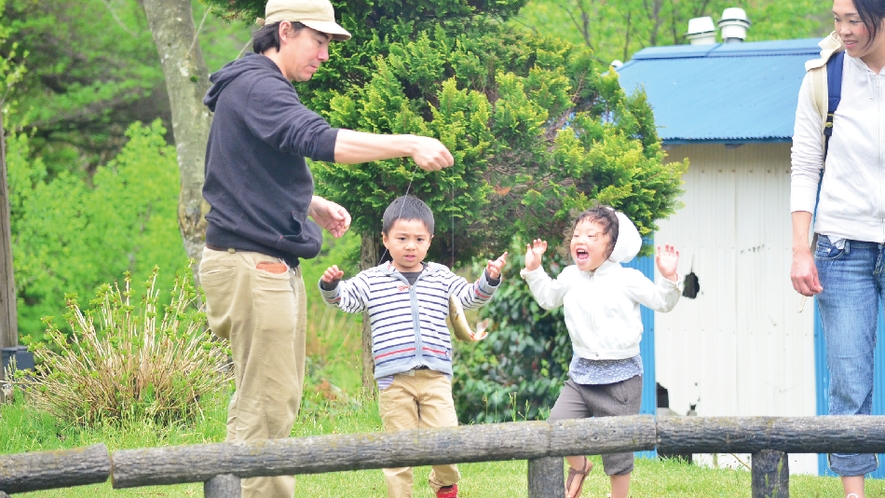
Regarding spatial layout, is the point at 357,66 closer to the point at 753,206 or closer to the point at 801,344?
the point at 753,206

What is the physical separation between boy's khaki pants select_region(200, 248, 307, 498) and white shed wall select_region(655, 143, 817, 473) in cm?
523

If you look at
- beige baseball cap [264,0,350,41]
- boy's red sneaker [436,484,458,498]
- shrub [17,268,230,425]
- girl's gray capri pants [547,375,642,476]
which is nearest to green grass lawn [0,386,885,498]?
shrub [17,268,230,425]

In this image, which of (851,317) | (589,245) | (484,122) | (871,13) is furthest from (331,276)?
(871,13)

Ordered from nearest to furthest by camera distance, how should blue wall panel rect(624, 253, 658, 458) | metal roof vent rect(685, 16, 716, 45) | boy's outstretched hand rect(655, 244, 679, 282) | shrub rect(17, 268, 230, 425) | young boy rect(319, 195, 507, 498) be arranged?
1. boy's outstretched hand rect(655, 244, 679, 282)
2. young boy rect(319, 195, 507, 498)
3. shrub rect(17, 268, 230, 425)
4. blue wall panel rect(624, 253, 658, 458)
5. metal roof vent rect(685, 16, 716, 45)

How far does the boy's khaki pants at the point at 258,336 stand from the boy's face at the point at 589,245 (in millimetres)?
1319

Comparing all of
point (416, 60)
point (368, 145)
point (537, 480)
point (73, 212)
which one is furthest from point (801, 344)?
point (73, 212)

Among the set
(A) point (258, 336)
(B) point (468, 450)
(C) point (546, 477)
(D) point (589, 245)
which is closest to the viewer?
(B) point (468, 450)

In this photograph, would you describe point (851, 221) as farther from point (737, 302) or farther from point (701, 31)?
point (701, 31)

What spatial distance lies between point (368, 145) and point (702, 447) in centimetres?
148

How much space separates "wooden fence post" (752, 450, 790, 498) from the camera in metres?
3.70

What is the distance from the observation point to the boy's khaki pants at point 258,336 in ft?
12.3

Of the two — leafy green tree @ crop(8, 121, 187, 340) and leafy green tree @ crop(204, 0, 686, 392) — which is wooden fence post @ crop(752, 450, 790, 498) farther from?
leafy green tree @ crop(8, 121, 187, 340)

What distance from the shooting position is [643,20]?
1753 cm

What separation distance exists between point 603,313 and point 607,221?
0.40 metres
